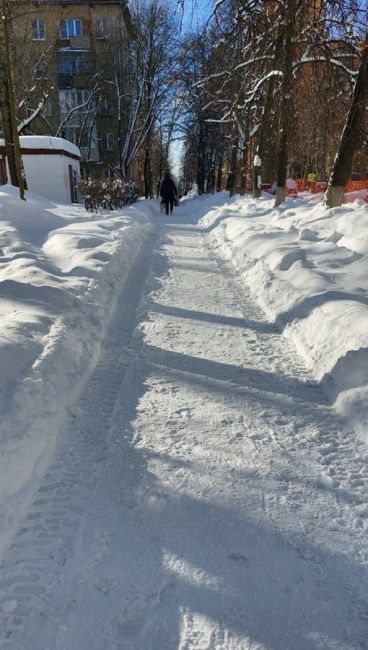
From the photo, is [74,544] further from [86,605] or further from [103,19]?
[103,19]

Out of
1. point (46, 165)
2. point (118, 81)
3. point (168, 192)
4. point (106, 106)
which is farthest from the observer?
point (106, 106)

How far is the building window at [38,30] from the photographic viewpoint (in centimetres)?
3470

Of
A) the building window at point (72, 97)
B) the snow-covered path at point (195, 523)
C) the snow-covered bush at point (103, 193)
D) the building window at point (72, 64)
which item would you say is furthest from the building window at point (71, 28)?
the snow-covered path at point (195, 523)

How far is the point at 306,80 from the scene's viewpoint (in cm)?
1245

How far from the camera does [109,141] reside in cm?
4225

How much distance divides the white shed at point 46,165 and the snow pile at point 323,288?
13902 mm

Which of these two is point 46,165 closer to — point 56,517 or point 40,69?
point 40,69

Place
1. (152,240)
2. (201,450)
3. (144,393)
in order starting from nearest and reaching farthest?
(201,450), (144,393), (152,240)

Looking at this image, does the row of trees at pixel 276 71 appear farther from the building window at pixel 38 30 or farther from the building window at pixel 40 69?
the building window at pixel 38 30

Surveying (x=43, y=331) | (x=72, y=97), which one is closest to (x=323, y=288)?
(x=43, y=331)

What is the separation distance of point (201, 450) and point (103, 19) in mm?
44251

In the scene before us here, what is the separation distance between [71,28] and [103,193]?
2924 cm

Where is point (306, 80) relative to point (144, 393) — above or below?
above

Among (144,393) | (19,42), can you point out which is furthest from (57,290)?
(19,42)
